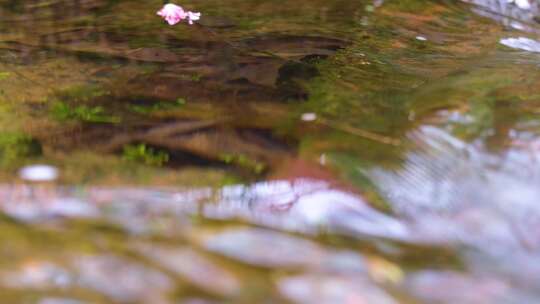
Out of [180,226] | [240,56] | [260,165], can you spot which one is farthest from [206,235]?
[240,56]

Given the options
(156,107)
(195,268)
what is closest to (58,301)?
(195,268)

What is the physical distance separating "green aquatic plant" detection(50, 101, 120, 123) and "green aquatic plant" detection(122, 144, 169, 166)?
0.26m

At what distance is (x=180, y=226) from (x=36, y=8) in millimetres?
2756

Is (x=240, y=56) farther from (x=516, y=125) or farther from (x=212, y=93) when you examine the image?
(x=516, y=125)

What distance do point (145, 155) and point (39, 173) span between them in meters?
0.33

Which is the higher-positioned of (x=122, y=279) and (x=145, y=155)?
(x=145, y=155)

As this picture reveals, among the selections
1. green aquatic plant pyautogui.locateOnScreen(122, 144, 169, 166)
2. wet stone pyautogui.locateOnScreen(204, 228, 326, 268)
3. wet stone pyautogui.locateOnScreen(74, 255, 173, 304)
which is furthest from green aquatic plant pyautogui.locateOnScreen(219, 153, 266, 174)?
wet stone pyautogui.locateOnScreen(74, 255, 173, 304)

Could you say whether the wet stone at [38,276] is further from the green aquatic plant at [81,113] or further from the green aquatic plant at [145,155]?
the green aquatic plant at [81,113]

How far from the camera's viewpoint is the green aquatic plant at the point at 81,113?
2051 millimetres

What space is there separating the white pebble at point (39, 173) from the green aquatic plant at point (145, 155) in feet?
0.74

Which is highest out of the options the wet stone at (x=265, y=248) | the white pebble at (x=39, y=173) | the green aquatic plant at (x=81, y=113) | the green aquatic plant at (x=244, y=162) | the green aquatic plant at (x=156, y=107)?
the green aquatic plant at (x=156, y=107)

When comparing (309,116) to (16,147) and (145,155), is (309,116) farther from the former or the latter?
(16,147)

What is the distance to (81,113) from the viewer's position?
6.88 ft

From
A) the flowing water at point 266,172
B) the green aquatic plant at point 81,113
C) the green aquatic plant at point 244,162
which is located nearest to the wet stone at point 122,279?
the flowing water at point 266,172
